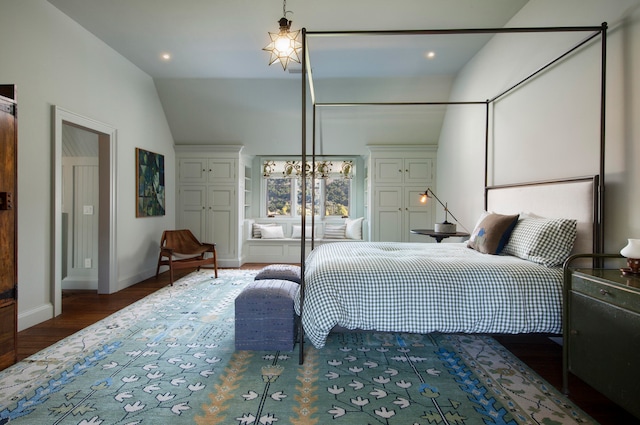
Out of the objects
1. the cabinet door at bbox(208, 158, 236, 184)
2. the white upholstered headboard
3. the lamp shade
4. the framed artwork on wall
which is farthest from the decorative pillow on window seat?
the framed artwork on wall

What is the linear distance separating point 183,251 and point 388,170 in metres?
3.55

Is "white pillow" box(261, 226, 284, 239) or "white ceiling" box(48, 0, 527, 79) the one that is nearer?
"white ceiling" box(48, 0, 527, 79)

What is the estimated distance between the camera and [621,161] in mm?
2141

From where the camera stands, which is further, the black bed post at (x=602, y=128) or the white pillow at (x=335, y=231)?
the white pillow at (x=335, y=231)

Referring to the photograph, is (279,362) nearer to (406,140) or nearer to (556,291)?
(556,291)

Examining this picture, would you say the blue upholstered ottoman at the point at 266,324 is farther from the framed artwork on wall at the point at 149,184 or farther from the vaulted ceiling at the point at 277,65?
the framed artwork on wall at the point at 149,184

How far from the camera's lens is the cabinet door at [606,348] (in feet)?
4.78

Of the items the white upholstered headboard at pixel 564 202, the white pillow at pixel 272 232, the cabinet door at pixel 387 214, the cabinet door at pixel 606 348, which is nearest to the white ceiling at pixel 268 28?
the white upholstered headboard at pixel 564 202

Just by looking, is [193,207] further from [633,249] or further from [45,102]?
[633,249]

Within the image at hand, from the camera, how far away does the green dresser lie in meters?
1.46

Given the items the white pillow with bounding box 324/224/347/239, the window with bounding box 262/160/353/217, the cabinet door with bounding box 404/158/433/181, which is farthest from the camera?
the window with bounding box 262/160/353/217

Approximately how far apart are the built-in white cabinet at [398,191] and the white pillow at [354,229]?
1.44 ft

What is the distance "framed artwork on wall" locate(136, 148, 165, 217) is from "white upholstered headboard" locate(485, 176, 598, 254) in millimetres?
4533

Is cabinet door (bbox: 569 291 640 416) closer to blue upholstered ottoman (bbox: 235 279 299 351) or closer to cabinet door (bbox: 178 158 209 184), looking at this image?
blue upholstered ottoman (bbox: 235 279 299 351)
